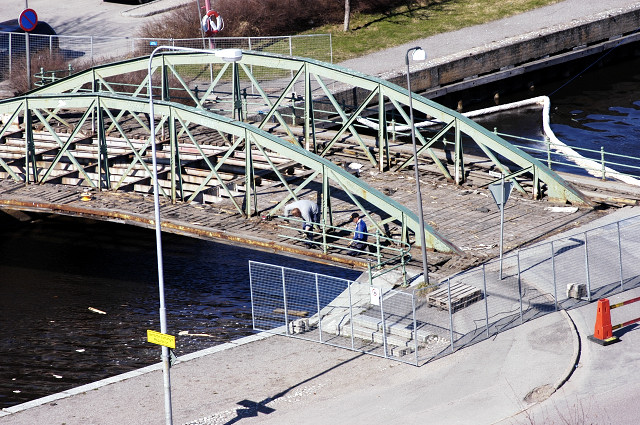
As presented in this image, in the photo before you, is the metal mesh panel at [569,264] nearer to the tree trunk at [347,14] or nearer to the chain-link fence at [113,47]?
the chain-link fence at [113,47]

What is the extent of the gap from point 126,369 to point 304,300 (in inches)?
182

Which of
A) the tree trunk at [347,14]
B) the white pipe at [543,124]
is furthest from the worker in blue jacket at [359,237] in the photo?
the tree trunk at [347,14]

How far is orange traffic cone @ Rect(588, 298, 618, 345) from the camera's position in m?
21.0

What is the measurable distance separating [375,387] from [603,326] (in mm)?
5151

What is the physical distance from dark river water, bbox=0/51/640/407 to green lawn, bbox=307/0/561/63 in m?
12.1

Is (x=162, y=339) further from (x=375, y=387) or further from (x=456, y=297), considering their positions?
(x=456, y=297)

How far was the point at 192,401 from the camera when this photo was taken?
20.1m

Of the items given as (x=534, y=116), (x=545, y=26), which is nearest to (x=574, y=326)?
(x=534, y=116)

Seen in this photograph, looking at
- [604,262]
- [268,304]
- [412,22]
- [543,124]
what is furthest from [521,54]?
[268,304]

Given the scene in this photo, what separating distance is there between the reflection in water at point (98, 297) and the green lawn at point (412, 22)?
54.9 ft

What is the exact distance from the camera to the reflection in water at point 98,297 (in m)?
24.4

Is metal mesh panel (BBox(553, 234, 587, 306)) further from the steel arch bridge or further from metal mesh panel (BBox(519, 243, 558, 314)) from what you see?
the steel arch bridge

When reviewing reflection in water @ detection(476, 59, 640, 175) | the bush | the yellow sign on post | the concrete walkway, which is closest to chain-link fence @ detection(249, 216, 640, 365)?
the concrete walkway

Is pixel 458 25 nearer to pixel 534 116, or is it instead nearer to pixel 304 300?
pixel 534 116
